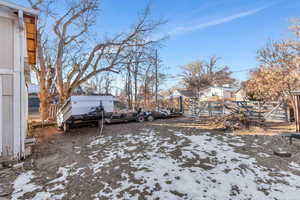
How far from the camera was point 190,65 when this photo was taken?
29.2 metres

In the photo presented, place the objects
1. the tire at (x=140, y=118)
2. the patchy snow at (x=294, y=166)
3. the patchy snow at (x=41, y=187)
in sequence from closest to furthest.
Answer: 1. the patchy snow at (x=41, y=187)
2. the patchy snow at (x=294, y=166)
3. the tire at (x=140, y=118)

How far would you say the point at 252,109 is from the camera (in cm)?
980

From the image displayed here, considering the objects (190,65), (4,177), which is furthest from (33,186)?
(190,65)

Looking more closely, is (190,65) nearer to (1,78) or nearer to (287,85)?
(287,85)

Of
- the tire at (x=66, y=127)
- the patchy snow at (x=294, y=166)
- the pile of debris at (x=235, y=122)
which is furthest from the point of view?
the tire at (x=66, y=127)

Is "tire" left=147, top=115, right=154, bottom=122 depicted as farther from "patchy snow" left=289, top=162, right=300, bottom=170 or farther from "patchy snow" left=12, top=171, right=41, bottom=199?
"patchy snow" left=289, top=162, right=300, bottom=170

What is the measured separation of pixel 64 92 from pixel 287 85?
14.7 meters

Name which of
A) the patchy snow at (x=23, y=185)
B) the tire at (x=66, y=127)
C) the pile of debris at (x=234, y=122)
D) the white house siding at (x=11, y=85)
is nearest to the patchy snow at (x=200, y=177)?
the patchy snow at (x=23, y=185)

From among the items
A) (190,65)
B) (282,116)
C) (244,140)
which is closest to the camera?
(244,140)

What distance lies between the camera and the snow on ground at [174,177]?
94.3 inches

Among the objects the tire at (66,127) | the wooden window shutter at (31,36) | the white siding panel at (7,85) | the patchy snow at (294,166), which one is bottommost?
the patchy snow at (294,166)

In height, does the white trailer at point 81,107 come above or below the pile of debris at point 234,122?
above

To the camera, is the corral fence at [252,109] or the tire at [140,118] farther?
the tire at [140,118]

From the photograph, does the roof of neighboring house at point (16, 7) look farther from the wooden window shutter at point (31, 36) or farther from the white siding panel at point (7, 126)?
the white siding panel at point (7, 126)
